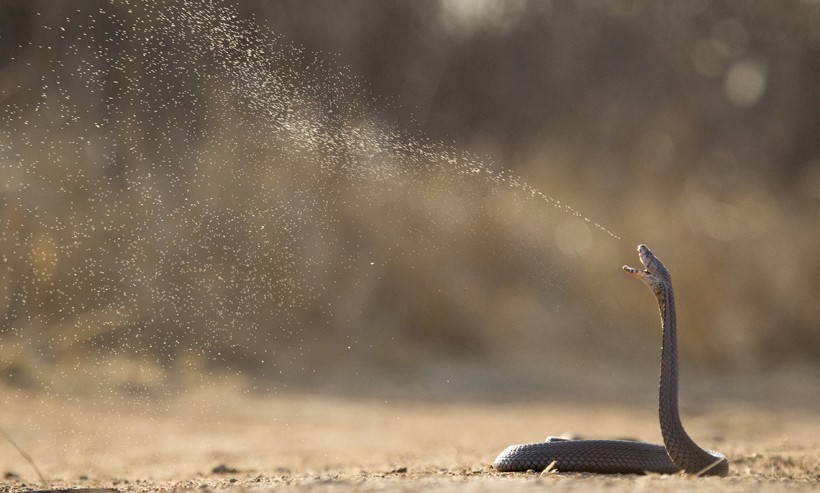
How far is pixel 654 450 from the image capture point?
5.95 metres

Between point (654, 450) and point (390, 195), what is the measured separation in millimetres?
10543

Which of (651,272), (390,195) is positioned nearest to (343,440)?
(651,272)

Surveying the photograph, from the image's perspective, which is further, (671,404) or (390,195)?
(390,195)

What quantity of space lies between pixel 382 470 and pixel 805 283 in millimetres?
12669

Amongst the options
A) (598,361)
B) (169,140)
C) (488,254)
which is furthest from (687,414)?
(169,140)

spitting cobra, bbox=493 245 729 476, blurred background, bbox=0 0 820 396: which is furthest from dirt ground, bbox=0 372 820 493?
blurred background, bbox=0 0 820 396

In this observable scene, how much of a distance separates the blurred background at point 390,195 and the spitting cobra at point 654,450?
708 cm

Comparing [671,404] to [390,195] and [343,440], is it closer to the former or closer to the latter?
[343,440]

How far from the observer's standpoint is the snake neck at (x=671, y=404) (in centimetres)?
541

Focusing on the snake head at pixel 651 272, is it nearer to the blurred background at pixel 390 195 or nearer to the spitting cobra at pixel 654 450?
the spitting cobra at pixel 654 450

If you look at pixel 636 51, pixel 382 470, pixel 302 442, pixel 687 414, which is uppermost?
pixel 636 51

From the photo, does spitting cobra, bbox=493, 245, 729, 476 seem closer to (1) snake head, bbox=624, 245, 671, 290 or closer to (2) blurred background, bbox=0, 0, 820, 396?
(1) snake head, bbox=624, 245, 671, 290

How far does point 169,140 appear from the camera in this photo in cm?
1498

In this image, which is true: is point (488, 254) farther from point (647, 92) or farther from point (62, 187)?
point (62, 187)
